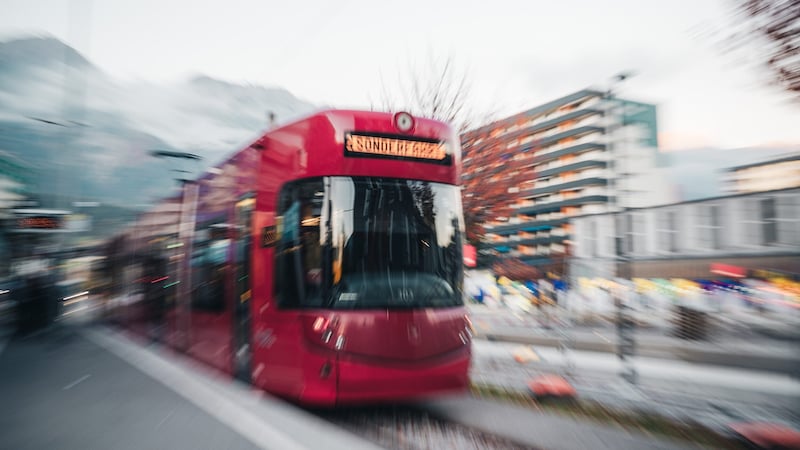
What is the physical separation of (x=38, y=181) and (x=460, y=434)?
43431mm

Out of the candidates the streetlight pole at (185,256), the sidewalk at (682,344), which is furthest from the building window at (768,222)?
the streetlight pole at (185,256)

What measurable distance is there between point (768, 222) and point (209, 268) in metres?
46.5

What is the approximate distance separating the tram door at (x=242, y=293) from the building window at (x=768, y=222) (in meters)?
46.2

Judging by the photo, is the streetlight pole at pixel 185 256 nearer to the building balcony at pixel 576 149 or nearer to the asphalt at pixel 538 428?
the asphalt at pixel 538 428

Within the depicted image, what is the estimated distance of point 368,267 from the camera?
564 centimetres

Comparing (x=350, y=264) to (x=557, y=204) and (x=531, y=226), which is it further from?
(x=531, y=226)

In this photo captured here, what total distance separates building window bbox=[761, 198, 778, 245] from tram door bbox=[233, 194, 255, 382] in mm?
46219

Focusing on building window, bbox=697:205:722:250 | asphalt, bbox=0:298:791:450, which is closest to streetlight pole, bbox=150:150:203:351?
asphalt, bbox=0:298:791:450

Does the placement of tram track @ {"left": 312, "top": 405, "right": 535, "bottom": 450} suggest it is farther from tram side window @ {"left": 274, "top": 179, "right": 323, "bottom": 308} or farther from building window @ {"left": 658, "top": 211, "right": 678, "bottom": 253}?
building window @ {"left": 658, "top": 211, "right": 678, "bottom": 253}

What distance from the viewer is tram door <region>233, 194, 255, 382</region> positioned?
6410 millimetres

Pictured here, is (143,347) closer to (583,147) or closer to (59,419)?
(59,419)

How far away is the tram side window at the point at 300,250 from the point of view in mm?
5625

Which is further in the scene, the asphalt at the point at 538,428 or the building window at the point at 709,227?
the building window at the point at 709,227

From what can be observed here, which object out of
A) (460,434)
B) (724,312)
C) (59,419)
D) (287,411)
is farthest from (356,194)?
(724,312)
